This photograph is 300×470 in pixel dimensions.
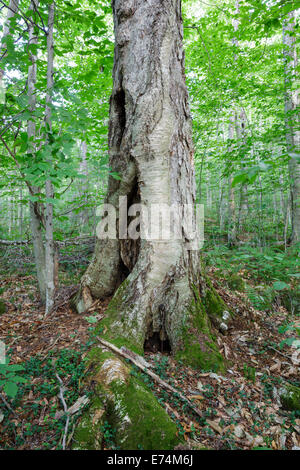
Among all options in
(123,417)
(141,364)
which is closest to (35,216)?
(141,364)

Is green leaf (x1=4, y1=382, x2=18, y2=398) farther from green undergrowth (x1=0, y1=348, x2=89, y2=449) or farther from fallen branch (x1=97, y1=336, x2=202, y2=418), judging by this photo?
fallen branch (x1=97, y1=336, x2=202, y2=418)

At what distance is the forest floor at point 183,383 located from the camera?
→ 5.68ft

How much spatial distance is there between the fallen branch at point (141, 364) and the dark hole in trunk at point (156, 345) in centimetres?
43

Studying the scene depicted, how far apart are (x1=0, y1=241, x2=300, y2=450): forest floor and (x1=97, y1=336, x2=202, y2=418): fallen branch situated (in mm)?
51

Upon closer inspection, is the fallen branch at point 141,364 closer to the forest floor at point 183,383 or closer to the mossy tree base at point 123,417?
the forest floor at point 183,383

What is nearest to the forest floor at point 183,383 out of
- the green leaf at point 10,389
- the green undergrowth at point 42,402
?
the green undergrowth at point 42,402

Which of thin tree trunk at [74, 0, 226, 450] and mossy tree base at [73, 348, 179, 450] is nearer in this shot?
mossy tree base at [73, 348, 179, 450]

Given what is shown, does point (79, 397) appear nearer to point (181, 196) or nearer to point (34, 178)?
point (34, 178)

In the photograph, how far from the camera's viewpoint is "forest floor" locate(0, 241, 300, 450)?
1730 mm

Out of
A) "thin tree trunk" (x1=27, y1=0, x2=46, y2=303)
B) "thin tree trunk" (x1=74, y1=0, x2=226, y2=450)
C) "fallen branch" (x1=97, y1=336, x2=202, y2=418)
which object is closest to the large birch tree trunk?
"thin tree trunk" (x1=74, y1=0, x2=226, y2=450)

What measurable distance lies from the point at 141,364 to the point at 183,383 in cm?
44

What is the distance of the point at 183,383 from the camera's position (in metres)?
2.21
